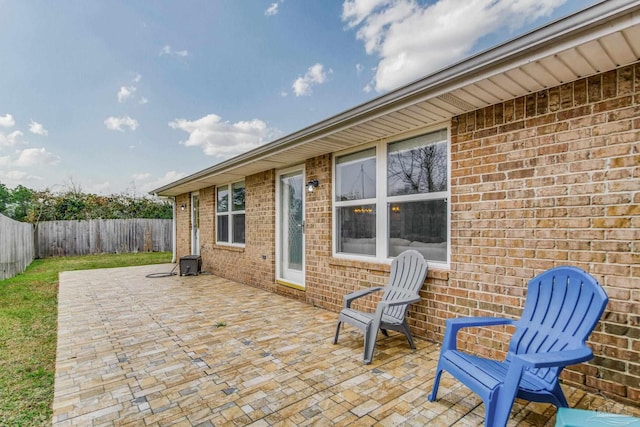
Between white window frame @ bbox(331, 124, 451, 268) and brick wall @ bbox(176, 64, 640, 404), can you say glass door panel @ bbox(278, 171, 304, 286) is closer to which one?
white window frame @ bbox(331, 124, 451, 268)

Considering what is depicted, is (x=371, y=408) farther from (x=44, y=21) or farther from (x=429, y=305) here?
(x=44, y=21)

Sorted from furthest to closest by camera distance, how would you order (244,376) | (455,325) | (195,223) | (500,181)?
(195,223)
(500,181)
(244,376)
(455,325)

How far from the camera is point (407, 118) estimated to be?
11.1ft

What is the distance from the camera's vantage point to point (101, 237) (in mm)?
14875

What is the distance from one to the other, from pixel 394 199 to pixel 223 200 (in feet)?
19.0

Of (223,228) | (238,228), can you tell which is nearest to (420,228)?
(238,228)

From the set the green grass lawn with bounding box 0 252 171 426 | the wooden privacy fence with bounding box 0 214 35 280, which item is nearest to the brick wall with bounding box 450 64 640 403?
the green grass lawn with bounding box 0 252 171 426

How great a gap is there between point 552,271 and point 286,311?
365 cm

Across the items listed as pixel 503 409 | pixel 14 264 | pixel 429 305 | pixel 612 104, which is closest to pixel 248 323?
pixel 429 305

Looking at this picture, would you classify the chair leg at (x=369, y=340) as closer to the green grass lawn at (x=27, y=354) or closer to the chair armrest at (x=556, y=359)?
the chair armrest at (x=556, y=359)

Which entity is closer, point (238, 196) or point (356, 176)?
point (356, 176)

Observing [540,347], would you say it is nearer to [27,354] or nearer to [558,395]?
[558,395]

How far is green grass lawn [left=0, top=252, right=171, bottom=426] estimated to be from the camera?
7.61 feet

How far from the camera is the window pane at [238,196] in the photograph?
7.71 m
